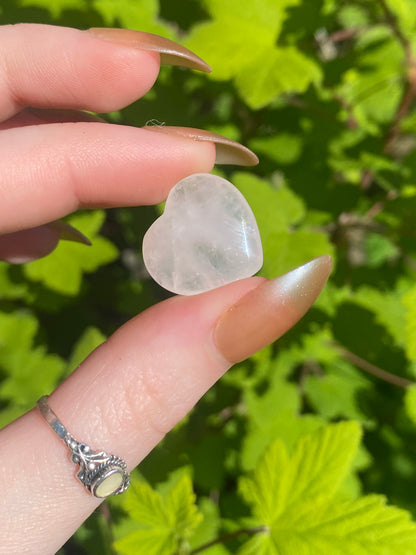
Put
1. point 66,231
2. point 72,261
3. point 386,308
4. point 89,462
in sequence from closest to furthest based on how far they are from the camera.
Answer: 1. point 89,462
2. point 66,231
3. point 72,261
4. point 386,308

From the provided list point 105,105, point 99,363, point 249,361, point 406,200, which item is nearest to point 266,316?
point 99,363

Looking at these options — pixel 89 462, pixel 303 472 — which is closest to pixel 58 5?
pixel 89 462

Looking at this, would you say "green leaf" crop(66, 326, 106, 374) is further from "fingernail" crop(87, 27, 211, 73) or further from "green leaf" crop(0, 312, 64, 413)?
"fingernail" crop(87, 27, 211, 73)

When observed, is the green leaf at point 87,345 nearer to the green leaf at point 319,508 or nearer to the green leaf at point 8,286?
the green leaf at point 8,286

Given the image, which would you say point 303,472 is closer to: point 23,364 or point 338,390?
point 338,390

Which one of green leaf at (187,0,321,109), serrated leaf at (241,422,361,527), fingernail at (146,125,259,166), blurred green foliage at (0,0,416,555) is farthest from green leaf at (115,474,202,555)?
green leaf at (187,0,321,109)

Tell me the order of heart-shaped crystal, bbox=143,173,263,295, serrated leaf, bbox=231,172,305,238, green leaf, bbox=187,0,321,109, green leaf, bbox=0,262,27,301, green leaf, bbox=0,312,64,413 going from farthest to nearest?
green leaf, bbox=0,262,27,301 → green leaf, bbox=0,312,64,413 → serrated leaf, bbox=231,172,305,238 → green leaf, bbox=187,0,321,109 → heart-shaped crystal, bbox=143,173,263,295

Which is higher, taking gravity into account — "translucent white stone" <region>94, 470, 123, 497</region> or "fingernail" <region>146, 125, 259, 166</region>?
"fingernail" <region>146, 125, 259, 166</region>
